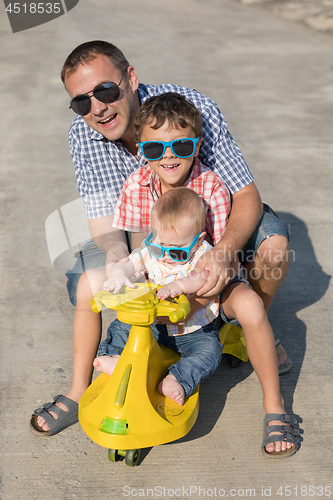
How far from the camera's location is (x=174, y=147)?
79.7 inches

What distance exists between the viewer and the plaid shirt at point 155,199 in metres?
2.16

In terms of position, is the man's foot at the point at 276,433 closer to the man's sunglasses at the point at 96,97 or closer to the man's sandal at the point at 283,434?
the man's sandal at the point at 283,434

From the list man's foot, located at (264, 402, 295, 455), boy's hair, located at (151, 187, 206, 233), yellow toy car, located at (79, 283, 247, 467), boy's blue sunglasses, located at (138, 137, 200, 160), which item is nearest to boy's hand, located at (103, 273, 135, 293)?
yellow toy car, located at (79, 283, 247, 467)

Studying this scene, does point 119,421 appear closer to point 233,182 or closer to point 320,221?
point 233,182

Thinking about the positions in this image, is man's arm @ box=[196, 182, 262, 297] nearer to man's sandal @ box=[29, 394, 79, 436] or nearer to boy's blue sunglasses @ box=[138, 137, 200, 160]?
boy's blue sunglasses @ box=[138, 137, 200, 160]

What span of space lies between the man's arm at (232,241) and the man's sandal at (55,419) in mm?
774

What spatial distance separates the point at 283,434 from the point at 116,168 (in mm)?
1479

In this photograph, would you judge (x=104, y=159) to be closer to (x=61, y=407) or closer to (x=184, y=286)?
(x=184, y=286)

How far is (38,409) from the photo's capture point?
2.10 m

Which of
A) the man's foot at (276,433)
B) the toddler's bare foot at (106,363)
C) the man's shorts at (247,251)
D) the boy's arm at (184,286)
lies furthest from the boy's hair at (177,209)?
the man's foot at (276,433)

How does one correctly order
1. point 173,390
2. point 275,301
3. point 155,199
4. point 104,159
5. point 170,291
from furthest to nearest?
1. point 275,301
2. point 104,159
3. point 155,199
4. point 173,390
5. point 170,291

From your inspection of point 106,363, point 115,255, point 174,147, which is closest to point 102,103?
point 174,147

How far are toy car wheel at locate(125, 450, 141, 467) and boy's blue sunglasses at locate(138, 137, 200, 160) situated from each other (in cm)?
117

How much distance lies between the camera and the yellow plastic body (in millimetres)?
1731
